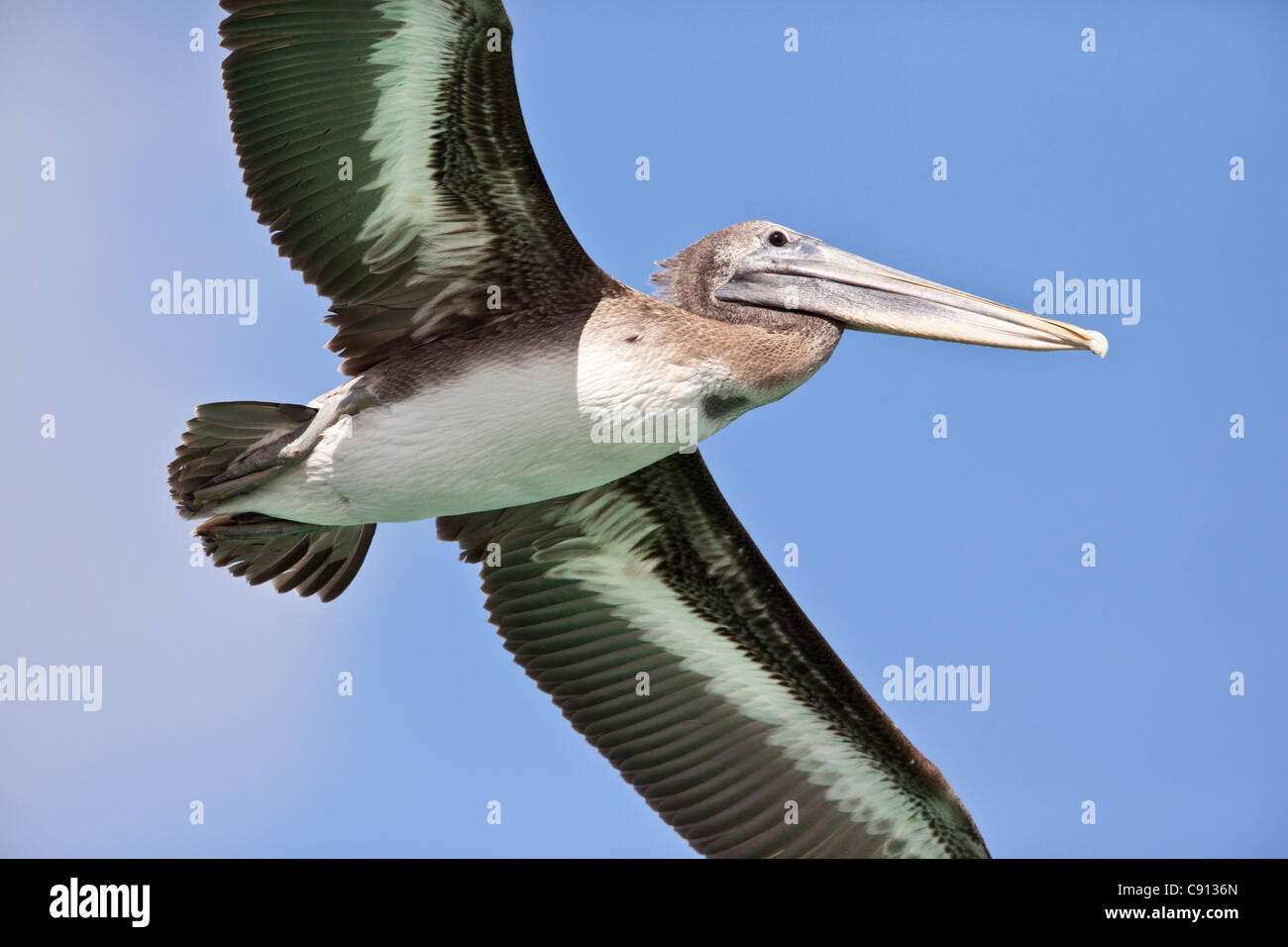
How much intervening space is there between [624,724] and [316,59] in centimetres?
439

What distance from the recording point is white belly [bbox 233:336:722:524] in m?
8.36

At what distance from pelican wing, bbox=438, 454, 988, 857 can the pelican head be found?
63.9 inches

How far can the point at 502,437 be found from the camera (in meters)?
8.51

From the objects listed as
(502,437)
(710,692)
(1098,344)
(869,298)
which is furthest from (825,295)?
(710,692)

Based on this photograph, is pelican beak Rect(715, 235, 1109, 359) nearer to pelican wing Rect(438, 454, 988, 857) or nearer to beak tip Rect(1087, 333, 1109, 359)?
beak tip Rect(1087, 333, 1109, 359)

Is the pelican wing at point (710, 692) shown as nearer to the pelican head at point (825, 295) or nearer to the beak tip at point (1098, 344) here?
the pelican head at point (825, 295)

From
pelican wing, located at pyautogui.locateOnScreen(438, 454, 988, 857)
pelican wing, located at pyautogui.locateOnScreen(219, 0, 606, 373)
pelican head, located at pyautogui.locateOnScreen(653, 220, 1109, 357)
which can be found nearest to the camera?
pelican wing, located at pyautogui.locateOnScreen(219, 0, 606, 373)

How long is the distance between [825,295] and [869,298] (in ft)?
0.80

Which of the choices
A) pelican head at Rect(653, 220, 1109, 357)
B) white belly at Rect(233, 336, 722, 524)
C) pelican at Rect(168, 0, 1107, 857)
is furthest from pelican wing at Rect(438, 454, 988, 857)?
pelican head at Rect(653, 220, 1109, 357)

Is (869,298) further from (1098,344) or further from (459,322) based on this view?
(459,322)
